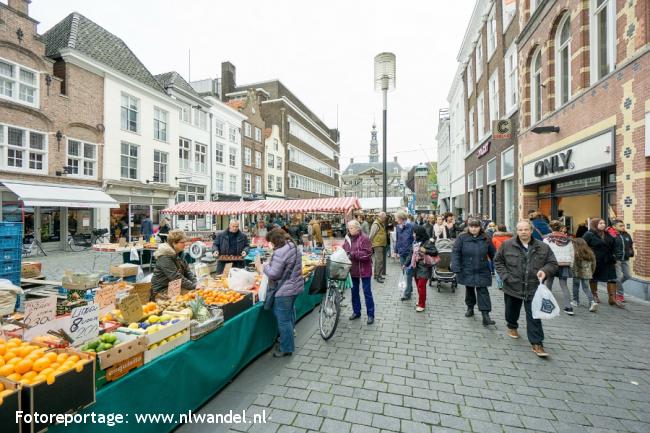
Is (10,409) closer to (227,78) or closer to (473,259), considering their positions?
(473,259)

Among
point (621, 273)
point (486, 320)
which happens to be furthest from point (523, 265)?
point (621, 273)

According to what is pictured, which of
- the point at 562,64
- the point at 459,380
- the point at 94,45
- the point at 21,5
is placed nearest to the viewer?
the point at 459,380

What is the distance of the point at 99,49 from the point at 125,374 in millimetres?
23427

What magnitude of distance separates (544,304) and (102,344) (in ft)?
16.3

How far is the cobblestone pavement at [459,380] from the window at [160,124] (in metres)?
21.7

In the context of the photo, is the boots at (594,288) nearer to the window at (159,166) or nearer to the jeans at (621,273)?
the jeans at (621,273)

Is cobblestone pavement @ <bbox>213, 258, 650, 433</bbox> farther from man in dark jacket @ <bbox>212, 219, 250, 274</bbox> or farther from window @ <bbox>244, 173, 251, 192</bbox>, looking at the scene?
window @ <bbox>244, 173, 251, 192</bbox>

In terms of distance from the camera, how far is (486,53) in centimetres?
1867

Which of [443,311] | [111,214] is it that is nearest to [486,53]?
[443,311]

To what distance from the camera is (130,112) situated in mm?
20469

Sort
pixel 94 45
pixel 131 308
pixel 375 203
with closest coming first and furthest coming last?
pixel 131 308
pixel 94 45
pixel 375 203

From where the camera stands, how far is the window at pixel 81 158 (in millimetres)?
16969

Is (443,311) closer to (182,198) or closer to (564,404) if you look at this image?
(564,404)

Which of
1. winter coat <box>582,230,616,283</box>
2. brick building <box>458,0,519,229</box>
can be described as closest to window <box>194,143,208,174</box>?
brick building <box>458,0,519,229</box>
